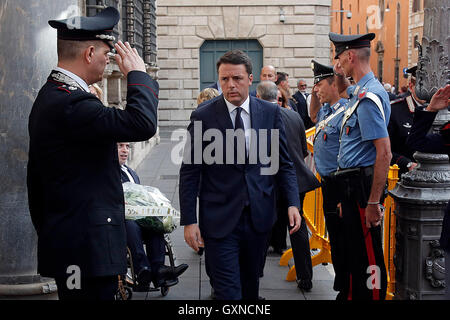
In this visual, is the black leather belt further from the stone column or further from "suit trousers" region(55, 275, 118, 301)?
"suit trousers" region(55, 275, 118, 301)

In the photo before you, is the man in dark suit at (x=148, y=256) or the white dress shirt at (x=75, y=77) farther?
the man in dark suit at (x=148, y=256)

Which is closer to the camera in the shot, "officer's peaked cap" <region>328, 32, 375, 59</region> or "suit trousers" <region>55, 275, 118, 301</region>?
"suit trousers" <region>55, 275, 118, 301</region>

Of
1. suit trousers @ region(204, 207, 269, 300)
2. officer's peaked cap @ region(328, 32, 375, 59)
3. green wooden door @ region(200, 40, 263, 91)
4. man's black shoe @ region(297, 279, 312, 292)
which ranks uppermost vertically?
green wooden door @ region(200, 40, 263, 91)

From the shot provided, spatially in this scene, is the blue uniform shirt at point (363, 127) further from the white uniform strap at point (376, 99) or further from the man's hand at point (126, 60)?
the man's hand at point (126, 60)

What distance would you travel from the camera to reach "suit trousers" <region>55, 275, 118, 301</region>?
3561 millimetres

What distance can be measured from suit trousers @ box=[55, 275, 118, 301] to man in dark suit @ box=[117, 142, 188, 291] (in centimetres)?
206

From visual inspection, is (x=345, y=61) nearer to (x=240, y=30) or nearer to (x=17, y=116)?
(x=17, y=116)

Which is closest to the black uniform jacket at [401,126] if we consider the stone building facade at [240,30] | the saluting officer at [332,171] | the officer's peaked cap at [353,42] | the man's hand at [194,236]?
the saluting officer at [332,171]

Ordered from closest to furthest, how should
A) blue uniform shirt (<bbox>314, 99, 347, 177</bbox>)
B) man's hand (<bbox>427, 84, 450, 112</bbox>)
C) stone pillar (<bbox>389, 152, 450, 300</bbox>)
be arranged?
Answer: man's hand (<bbox>427, 84, 450, 112</bbox>) → stone pillar (<bbox>389, 152, 450, 300</bbox>) → blue uniform shirt (<bbox>314, 99, 347, 177</bbox>)

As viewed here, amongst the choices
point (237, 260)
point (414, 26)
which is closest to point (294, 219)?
point (237, 260)

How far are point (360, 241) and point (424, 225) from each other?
1.80 feet

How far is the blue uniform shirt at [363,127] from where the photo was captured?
4754 mm

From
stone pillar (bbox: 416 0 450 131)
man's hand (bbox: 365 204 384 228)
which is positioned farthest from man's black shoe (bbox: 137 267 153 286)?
stone pillar (bbox: 416 0 450 131)

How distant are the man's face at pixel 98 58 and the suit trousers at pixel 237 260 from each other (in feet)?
4.47
